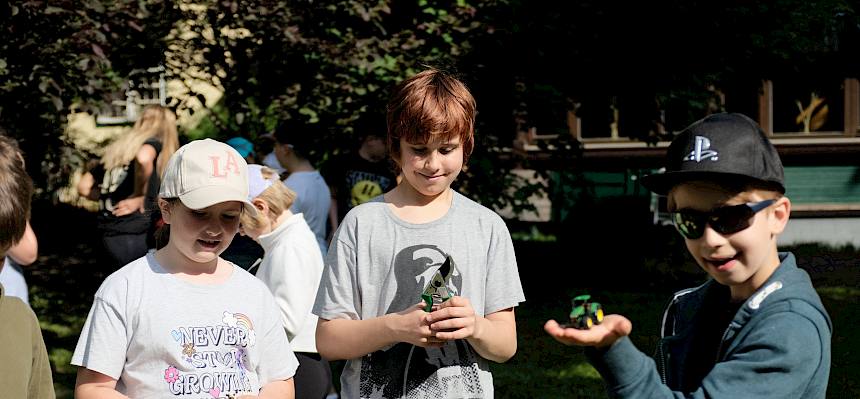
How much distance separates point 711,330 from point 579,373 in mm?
5468

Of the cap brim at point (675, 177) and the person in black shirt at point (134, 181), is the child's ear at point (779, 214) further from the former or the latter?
the person in black shirt at point (134, 181)

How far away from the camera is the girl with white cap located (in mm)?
3090

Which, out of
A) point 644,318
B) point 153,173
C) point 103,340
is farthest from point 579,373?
point 103,340

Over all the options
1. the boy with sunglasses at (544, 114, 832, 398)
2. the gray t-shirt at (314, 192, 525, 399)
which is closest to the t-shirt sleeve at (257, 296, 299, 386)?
the gray t-shirt at (314, 192, 525, 399)

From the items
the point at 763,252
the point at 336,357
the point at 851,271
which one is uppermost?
the point at 763,252

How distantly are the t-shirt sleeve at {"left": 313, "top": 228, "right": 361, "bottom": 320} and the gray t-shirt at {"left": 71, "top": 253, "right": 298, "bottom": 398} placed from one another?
24 centimetres

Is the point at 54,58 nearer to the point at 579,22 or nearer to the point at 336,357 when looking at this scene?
the point at 579,22

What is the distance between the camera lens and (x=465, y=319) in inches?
121

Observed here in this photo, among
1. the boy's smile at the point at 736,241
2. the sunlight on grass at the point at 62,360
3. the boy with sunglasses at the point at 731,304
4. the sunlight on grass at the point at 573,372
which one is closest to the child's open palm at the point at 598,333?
the boy with sunglasses at the point at 731,304

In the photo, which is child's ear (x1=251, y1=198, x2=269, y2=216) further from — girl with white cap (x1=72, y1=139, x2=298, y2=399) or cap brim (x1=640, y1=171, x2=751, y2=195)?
cap brim (x1=640, y1=171, x2=751, y2=195)

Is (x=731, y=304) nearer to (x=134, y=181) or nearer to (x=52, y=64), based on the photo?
(x=134, y=181)

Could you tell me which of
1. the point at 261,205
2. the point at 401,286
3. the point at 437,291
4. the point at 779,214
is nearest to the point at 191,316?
the point at 401,286

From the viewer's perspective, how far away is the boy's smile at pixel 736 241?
2.39 m

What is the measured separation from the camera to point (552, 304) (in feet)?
37.1
